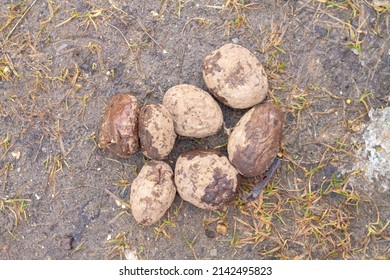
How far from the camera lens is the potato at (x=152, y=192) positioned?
9.53 ft

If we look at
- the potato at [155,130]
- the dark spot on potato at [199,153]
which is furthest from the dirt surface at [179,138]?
the potato at [155,130]

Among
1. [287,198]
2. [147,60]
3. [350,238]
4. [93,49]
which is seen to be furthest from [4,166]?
[350,238]

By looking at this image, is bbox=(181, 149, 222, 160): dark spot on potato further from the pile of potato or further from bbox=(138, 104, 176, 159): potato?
bbox=(138, 104, 176, 159): potato

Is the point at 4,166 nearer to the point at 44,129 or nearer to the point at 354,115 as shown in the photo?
the point at 44,129

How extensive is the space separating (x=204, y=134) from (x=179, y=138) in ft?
0.76

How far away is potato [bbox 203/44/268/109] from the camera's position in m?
2.90

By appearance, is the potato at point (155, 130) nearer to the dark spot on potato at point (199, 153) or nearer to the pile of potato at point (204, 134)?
the pile of potato at point (204, 134)

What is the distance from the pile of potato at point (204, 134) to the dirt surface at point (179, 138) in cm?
22

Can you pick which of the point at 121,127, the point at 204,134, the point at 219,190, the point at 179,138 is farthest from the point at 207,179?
the point at 121,127

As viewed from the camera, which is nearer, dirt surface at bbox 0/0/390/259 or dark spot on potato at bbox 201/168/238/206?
dark spot on potato at bbox 201/168/238/206

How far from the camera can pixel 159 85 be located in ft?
10.5

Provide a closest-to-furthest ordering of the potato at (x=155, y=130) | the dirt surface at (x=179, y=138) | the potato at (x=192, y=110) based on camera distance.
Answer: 1. the potato at (x=155, y=130)
2. the potato at (x=192, y=110)
3. the dirt surface at (x=179, y=138)

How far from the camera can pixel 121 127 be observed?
2.86m

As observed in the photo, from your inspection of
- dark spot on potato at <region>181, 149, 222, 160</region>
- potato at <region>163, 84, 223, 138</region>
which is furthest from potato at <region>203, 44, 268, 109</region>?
dark spot on potato at <region>181, 149, 222, 160</region>
